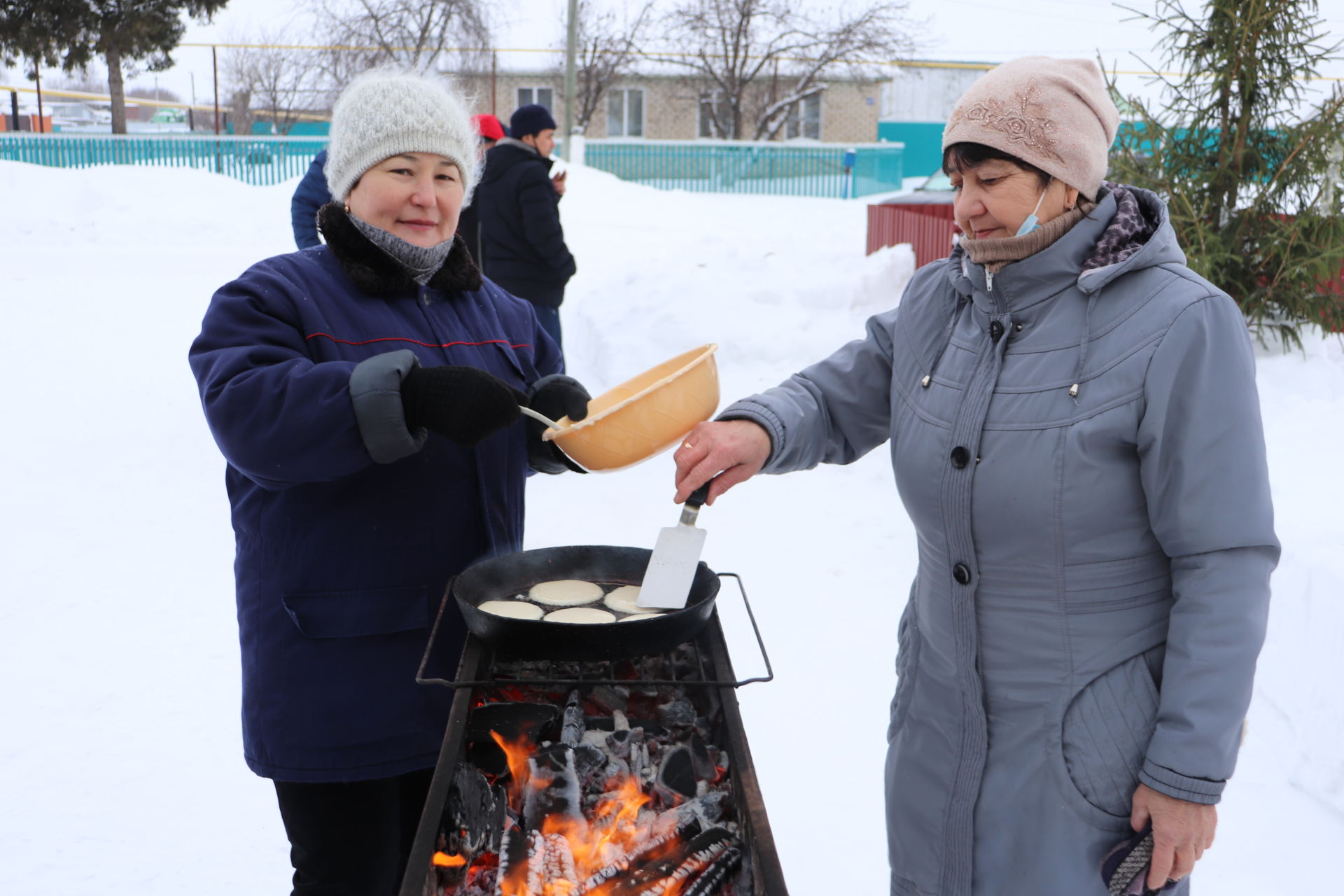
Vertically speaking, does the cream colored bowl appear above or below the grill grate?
above

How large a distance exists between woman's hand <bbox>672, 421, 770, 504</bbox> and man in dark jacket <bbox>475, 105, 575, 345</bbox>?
471 centimetres

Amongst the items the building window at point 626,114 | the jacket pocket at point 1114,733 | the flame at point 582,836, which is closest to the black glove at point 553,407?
the flame at point 582,836

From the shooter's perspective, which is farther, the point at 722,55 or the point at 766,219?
the point at 722,55

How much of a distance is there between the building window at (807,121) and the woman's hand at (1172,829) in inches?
1405

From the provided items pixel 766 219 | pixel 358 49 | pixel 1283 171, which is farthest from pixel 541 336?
pixel 358 49

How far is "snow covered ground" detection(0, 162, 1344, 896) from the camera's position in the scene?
3008 millimetres

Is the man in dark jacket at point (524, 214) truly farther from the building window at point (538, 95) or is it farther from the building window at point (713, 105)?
the building window at point (538, 95)

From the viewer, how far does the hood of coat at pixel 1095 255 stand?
172cm

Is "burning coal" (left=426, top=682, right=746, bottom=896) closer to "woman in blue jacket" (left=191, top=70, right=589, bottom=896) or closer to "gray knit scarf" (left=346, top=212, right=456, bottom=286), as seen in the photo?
"woman in blue jacket" (left=191, top=70, right=589, bottom=896)

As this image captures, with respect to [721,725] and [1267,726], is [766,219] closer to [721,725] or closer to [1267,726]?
[1267,726]

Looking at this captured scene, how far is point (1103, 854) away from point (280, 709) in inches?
59.5

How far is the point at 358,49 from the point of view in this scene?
96.6 feet

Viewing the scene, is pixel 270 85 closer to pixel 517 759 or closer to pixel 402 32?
pixel 402 32

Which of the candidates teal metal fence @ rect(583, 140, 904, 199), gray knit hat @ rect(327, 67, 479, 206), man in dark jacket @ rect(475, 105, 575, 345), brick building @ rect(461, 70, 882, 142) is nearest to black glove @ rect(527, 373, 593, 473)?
gray knit hat @ rect(327, 67, 479, 206)
